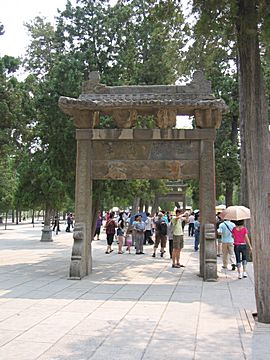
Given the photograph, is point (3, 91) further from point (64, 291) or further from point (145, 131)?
point (64, 291)

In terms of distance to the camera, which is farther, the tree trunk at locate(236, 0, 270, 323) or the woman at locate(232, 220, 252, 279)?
the woman at locate(232, 220, 252, 279)

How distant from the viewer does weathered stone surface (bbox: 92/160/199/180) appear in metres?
10.9

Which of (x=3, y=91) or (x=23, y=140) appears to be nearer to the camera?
(x=3, y=91)

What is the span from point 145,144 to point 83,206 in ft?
7.68

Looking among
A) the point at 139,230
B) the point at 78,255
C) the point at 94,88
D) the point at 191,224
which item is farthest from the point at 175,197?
the point at 78,255

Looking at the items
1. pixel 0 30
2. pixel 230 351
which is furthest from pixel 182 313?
pixel 0 30

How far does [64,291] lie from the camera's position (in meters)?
8.81

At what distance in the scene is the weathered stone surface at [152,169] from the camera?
10.9 m

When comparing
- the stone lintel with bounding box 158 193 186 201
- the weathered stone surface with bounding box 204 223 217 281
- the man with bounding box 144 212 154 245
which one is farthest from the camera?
the stone lintel with bounding box 158 193 186 201

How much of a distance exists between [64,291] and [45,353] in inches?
155

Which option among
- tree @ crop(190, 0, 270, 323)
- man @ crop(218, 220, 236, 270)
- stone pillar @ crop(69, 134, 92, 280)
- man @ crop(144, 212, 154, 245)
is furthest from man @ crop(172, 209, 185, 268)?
man @ crop(144, 212, 154, 245)

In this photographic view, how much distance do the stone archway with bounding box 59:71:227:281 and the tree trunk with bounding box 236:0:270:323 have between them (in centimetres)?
397

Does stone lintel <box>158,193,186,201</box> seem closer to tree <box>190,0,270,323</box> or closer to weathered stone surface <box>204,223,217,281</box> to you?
weathered stone surface <box>204,223,217,281</box>

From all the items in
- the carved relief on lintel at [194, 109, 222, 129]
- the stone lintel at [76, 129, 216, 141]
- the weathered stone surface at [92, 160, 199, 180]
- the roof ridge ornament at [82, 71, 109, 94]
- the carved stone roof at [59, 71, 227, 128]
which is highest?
the roof ridge ornament at [82, 71, 109, 94]
